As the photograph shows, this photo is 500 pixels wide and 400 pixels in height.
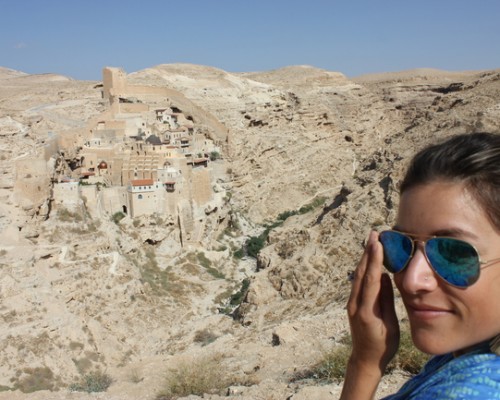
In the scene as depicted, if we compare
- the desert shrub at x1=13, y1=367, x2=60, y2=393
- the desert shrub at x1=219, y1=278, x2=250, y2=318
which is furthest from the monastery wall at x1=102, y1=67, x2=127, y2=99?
the desert shrub at x1=13, y1=367, x2=60, y2=393

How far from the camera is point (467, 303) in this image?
A: 106 cm

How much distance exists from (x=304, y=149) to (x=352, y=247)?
17.8m

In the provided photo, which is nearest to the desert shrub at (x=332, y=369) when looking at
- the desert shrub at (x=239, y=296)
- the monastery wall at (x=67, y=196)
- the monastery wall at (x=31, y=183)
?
the desert shrub at (x=239, y=296)

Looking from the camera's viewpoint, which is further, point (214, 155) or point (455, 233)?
point (214, 155)

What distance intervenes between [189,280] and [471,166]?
18.4m

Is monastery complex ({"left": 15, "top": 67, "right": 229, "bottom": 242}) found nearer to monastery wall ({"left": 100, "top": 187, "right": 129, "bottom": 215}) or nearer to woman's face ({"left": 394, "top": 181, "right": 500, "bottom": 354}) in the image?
monastery wall ({"left": 100, "top": 187, "right": 129, "bottom": 215})

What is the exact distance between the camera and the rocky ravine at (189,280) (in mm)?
8789

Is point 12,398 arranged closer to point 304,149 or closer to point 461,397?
point 461,397

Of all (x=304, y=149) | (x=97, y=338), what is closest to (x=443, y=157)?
(x=97, y=338)

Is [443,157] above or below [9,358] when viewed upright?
above

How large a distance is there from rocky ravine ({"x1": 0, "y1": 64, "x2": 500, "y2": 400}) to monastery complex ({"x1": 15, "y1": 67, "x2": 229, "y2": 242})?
69 cm

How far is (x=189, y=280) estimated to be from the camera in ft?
62.3

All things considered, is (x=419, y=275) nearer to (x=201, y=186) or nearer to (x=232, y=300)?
(x=232, y=300)

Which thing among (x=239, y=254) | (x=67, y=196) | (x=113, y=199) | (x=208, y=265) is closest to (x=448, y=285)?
(x=67, y=196)
